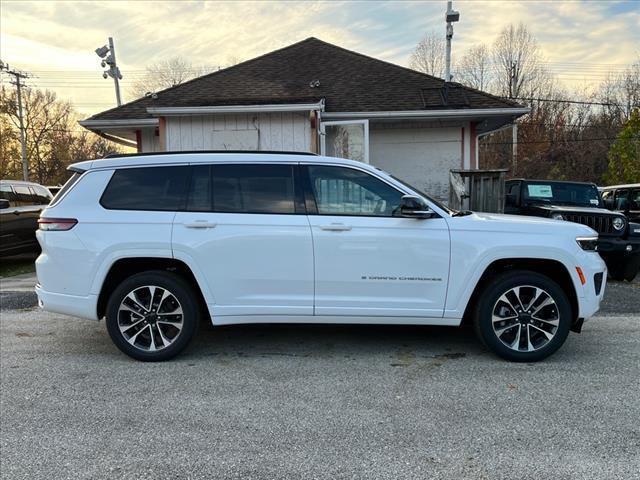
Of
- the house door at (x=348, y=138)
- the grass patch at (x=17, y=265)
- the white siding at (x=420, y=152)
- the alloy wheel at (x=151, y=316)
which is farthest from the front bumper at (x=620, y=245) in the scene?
the grass patch at (x=17, y=265)

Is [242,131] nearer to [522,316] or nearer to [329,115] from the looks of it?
[329,115]

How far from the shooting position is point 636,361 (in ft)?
14.3

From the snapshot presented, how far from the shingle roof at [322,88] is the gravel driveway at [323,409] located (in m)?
7.18

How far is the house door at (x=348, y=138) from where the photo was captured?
10.6 meters

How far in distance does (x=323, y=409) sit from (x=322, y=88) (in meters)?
10.0

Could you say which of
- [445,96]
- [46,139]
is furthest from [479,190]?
[46,139]

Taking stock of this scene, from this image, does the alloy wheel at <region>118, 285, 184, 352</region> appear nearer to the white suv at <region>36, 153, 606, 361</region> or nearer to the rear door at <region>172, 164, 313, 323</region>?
the white suv at <region>36, 153, 606, 361</region>

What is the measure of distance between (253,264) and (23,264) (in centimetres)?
1001

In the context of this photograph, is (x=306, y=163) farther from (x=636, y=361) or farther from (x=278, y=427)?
(x=636, y=361)

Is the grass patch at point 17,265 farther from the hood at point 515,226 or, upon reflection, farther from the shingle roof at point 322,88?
the hood at point 515,226

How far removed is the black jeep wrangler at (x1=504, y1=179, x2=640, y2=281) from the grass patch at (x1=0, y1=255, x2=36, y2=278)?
1054 centimetres

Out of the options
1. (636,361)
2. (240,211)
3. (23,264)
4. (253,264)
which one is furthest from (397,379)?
(23,264)

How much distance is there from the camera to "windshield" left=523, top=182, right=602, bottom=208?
31.0 feet

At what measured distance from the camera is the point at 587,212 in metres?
8.45
